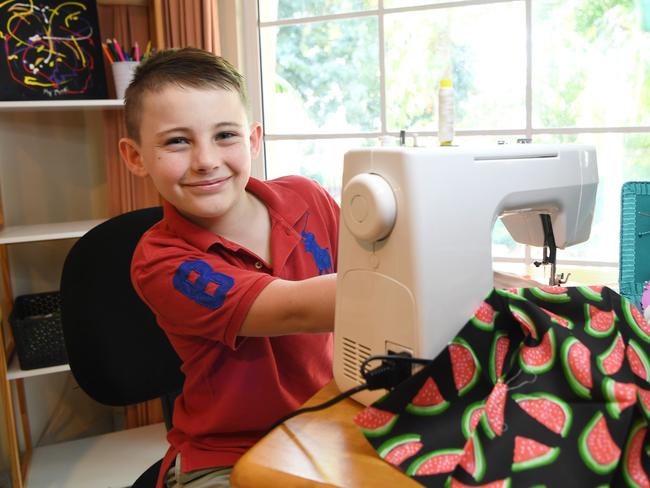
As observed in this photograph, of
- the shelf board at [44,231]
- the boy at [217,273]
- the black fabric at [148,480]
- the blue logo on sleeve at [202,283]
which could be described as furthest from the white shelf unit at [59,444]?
the blue logo on sleeve at [202,283]

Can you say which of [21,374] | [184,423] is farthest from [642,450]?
[21,374]

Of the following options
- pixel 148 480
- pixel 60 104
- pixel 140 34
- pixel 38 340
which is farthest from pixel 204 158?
pixel 140 34

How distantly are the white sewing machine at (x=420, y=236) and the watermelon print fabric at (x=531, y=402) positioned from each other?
0.04 meters

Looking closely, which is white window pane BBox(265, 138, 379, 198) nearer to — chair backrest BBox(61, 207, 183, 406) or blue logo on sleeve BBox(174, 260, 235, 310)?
chair backrest BBox(61, 207, 183, 406)

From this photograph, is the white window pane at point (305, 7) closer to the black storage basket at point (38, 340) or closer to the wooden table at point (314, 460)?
the black storage basket at point (38, 340)

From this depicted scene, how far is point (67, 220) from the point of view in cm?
217

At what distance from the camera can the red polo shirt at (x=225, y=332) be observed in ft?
2.93

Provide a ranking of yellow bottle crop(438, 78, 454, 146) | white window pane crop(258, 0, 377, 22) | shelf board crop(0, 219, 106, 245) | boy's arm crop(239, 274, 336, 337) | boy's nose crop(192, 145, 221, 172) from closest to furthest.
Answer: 1. boy's arm crop(239, 274, 336, 337)
2. boy's nose crop(192, 145, 221, 172)
3. yellow bottle crop(438, 78, 454, 146)
4. shelf board crop(0, 219, 106, 245)
5. white window pane crop(258, 0, 377, 22)

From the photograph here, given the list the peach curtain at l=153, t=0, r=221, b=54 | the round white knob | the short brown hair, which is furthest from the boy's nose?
the peach curtain at l=153, t=0, r=221, b=54

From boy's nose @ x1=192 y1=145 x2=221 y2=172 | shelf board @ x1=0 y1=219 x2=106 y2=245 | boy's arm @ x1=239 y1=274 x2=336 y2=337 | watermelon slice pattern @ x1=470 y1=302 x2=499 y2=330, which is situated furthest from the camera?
shelf board @ x1=0 y1=219 x2=106 y2=245

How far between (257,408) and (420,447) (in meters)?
0.47

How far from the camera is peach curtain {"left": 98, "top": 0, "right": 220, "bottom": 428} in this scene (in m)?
1.99

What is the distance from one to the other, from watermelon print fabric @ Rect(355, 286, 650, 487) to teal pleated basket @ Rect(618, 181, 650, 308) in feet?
1.57

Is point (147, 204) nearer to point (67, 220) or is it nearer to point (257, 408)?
point (67, 220)
